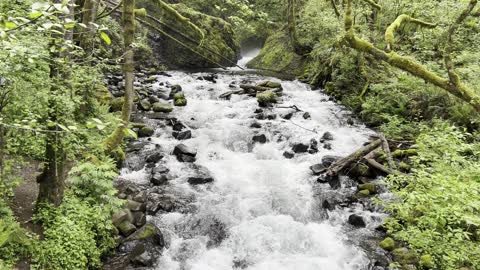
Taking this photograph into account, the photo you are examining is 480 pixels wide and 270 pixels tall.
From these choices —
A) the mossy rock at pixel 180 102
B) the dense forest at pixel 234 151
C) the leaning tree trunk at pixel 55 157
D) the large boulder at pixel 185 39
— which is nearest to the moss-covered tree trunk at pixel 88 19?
the dense forest at pixel 234 151

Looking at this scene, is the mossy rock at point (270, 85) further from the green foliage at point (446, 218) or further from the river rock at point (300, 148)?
the green foliage at point (446, 218)

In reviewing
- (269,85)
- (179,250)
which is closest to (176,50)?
(269,85)

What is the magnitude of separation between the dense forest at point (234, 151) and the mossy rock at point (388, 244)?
0.11ft

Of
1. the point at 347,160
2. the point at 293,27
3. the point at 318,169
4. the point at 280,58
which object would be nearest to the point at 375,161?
the point at 347,160

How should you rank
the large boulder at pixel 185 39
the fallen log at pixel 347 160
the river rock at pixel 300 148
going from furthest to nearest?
the large boulder at pixel 185 39 → the river rock at pixel 300 148 → the fallen log at pixel 347 160

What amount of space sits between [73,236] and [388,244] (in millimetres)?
6774

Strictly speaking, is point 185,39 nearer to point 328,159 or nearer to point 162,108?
point 162,108

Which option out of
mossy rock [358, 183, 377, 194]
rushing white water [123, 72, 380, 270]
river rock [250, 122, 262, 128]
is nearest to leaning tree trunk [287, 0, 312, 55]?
rushing white water [123, 72, 380, 270]

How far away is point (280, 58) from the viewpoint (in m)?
28.3

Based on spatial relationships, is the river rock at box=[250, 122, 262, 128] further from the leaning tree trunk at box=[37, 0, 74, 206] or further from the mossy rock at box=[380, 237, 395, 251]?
the leaning tree trunk at box=[37, 0, 74, 206]

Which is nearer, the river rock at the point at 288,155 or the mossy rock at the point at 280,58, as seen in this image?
the river rock at the point at 288,155

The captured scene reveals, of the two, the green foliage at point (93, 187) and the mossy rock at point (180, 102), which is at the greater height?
the green foliage at point (93, 187)

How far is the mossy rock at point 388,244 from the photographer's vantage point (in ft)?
25.7

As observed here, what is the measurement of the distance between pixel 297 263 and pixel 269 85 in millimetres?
14137
